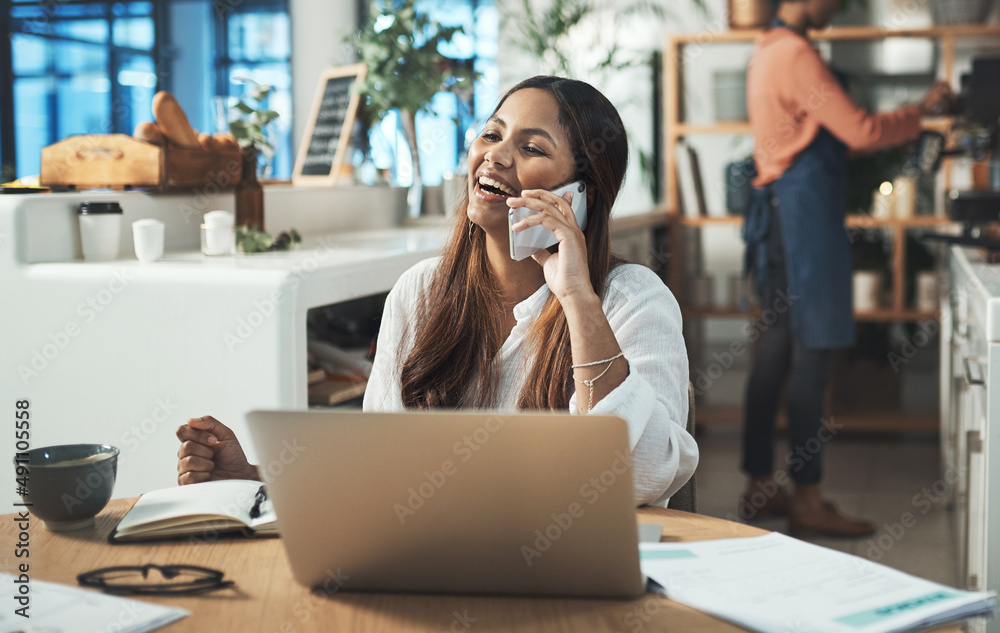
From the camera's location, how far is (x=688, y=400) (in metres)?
1.36

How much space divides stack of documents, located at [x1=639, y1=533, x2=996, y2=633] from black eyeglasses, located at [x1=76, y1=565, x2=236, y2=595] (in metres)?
0.39

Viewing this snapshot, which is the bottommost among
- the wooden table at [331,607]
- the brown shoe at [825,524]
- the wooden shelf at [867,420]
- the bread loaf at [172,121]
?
the brown shoe at [825,524]

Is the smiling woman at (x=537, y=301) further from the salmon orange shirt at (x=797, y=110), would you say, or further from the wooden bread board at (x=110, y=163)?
the salmon orange shirt at (x=797, y=110)

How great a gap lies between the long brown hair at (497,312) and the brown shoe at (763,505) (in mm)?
1939

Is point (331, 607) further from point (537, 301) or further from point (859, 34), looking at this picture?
point (859, 34)

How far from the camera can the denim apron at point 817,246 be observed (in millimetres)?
3033

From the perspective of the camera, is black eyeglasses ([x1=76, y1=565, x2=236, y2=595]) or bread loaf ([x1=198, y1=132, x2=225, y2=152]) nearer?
black eyeglasses ([x1=76, y1=565, x2=236, y2=595])

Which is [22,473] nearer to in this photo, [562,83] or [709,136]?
[562,83]

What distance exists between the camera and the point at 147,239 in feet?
6.90

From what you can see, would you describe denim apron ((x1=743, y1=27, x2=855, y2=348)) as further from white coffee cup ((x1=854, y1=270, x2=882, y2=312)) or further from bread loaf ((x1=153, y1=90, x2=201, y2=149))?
bread loaf ((x1=153, y1=90, x2=201, y2=149))

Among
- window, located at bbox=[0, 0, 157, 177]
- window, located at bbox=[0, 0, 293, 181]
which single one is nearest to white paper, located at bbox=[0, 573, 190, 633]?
window, located at bbox=[0, 0, 293, 181]

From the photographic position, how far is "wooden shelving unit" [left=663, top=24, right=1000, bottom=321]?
3.95 m

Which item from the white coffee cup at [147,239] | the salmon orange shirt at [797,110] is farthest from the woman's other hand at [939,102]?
the white coffee cup at [147,239]

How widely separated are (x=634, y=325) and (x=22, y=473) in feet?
2.53
